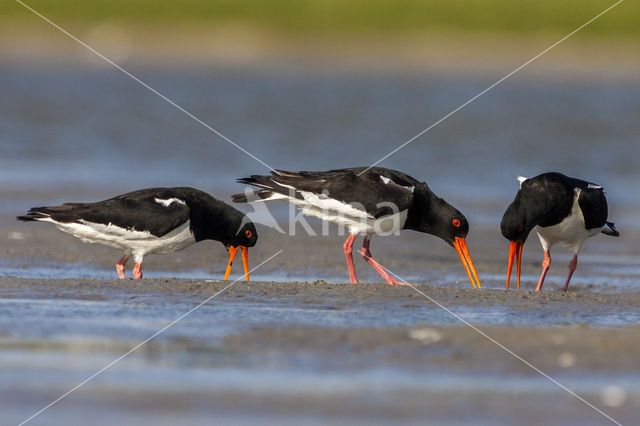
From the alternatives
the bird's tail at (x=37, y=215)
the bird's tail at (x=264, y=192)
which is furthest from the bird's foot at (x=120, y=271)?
the bird's tail at (x=264, y=192)

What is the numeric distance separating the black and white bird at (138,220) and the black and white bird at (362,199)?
0.59m

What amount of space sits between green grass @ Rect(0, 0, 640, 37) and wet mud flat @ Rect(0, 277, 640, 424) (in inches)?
1381

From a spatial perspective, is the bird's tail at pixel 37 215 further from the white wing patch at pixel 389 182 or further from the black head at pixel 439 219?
the black head at pixel 439 219

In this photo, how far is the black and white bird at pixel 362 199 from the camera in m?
10.2

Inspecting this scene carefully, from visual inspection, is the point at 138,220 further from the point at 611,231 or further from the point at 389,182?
the point at 611,231

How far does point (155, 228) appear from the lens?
380 inches

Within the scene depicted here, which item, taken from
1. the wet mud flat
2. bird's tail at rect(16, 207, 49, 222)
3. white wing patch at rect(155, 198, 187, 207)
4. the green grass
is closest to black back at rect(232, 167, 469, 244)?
white wing patch at rect(155, 198, 187, 207)

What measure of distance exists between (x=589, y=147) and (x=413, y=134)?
3806 millimetres

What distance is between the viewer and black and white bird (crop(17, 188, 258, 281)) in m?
9.65

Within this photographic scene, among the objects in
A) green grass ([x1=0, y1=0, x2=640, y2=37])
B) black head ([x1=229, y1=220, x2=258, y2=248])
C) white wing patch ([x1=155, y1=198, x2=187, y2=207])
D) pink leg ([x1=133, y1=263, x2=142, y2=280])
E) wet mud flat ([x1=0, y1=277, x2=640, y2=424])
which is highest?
green grass ([x1=0, y1=0, x2=640, y2=37])

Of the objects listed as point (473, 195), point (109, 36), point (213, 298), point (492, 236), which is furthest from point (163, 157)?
point (109, 36)

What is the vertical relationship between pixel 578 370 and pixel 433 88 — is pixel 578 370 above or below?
below

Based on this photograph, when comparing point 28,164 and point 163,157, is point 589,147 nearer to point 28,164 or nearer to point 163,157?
point 163,157

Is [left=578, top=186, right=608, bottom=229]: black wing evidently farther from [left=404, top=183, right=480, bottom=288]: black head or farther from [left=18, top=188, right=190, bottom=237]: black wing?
[left=18, top=188, right=190, bottom=237]: black wing
